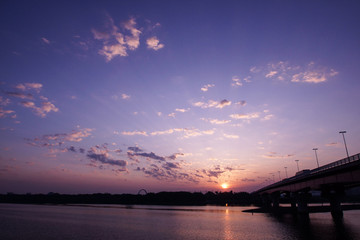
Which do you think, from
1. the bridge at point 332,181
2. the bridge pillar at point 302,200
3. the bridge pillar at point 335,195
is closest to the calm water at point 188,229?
the bridge pillar at point 335,195

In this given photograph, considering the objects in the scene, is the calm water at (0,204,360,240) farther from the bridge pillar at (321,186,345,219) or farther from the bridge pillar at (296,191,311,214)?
the bridge pillar at (296,191,311,214)

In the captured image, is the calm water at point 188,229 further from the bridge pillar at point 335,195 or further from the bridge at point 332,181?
the bridge at point 332,181

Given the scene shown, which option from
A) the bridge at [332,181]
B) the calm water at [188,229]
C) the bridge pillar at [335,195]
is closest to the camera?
the calm water at [188,229]

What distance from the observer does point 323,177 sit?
2569 inches

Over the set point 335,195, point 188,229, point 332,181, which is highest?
point 332,181

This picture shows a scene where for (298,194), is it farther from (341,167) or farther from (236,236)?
(236,236)

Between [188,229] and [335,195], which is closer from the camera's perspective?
[188,229]

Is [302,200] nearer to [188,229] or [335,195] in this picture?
[335,195]

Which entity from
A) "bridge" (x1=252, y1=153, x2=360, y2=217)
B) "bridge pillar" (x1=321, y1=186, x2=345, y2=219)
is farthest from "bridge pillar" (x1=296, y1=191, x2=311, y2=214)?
"bridge pillar" (x1=321, y1=186, x2=345, y2=219)

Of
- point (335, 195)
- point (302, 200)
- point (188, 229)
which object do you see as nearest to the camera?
point (188, 229)

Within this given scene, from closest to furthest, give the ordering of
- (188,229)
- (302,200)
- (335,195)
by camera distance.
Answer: (188,229) < (335,195) < (302,200)

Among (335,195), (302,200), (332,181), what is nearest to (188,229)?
(332,181)

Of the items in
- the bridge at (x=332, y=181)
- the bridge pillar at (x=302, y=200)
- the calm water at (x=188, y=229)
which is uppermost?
the bridge at (x=332, y=181)

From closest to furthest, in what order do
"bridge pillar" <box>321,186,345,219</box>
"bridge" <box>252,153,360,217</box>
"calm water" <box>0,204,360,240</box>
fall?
"calm water" <box>0,204,360,240</box> < "bridge" <box>252,153,360,217</box> < "bridge pillar" <box>321,186,345,219</box>
